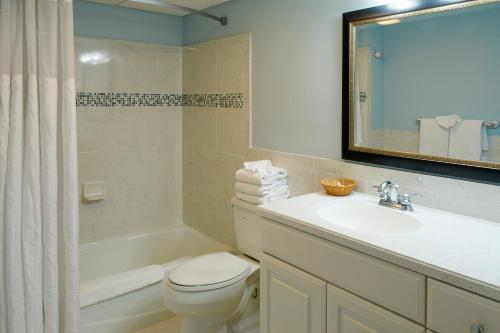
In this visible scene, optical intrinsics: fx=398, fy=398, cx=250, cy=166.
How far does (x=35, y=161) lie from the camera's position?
5.73 ft

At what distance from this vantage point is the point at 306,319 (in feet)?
5.24

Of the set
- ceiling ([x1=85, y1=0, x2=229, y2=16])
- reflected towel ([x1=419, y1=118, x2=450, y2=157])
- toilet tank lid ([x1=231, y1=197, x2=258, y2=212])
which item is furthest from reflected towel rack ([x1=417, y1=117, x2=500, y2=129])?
ceiling ([x1=85, y1=0, x2=229, y2=16])

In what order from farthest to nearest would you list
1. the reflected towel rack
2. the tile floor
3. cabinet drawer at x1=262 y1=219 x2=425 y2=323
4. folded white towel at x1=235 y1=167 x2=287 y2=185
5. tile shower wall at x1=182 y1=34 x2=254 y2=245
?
tile shower wall at x1=182 y1=34 x2=254 y2=245
the tile floor
folded white towel at x1=235 y1=167 x2=287 y2=185
the reflected towel rack
cabinet drawer at x1=262 y1=219 x2=425 y2=323

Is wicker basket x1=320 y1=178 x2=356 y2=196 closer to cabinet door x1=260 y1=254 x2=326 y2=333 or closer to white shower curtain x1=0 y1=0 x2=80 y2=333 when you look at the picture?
cabinet door x1=260 y1=254 x2=326 y2=333

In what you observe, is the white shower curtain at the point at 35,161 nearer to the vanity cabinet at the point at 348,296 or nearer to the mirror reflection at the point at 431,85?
the vanity cabinet at the point at 348,296

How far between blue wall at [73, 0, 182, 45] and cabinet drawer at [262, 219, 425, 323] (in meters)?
2.07

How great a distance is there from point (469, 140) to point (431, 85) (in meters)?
0.28

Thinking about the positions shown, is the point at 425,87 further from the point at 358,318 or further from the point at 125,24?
the point at 125,24

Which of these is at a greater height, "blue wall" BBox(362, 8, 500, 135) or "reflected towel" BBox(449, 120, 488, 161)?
"blue wall" BBox(362, 8, 500, 135)

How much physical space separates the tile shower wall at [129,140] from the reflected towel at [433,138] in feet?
7.10

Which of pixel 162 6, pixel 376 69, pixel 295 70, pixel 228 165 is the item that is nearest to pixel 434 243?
pixel 376 69

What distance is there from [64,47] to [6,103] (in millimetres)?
348

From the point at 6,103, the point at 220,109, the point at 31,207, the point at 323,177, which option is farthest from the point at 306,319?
the point at 220,109

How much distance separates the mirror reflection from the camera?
4.97 ft
